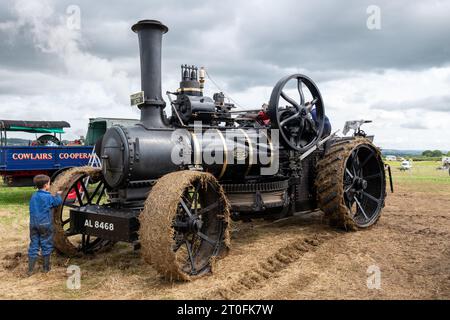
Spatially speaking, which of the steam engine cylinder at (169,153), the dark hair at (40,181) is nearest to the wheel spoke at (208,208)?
the steam engine cylinder at (169,153)

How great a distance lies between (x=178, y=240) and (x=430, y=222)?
16.5 ft

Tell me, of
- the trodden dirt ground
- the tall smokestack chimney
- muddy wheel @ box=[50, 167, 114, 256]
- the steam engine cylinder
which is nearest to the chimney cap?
the tall smokestack chimney

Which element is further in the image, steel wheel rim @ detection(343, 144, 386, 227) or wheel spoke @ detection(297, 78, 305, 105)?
steel wheel rim @ detection(343, 144, 386, 227)

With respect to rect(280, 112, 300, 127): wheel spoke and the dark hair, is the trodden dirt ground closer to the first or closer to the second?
the dark hair

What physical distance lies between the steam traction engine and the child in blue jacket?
393 millimetres

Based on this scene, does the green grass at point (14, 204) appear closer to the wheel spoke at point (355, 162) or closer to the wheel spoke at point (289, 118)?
the wheel spoke at point (289, 118)

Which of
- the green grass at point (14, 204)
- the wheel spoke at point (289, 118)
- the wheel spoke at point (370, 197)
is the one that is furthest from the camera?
the green grass at point (14, 204)

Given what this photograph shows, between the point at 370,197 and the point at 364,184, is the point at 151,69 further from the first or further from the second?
the point at 370,197

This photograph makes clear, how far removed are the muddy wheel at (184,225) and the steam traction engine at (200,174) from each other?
1cm

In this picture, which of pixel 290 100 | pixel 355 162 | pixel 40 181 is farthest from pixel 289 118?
pixel 40 181

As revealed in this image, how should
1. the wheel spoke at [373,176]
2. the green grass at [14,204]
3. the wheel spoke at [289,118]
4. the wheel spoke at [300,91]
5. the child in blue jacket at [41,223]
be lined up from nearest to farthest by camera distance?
the child in blue jacket at [41,223]
the wheel spoke at [289,118]
the wheel spoke at [300,91]
the wheel spoke at [373,176]
the green grass at [14,204]

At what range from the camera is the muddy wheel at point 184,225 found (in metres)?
4.20

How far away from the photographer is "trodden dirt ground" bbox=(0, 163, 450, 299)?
13.8 feet

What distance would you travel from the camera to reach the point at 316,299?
13.1ft
